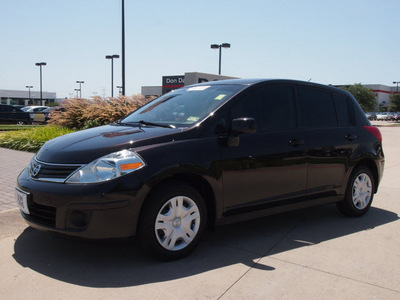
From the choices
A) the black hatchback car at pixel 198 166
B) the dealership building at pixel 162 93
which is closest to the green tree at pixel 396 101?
the dealership building at pixel 162 93

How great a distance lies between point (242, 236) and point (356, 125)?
2.28 m

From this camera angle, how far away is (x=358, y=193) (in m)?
5.41

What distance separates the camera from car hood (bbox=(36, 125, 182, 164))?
3549 mm

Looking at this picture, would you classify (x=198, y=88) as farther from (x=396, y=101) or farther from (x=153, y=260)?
(x=396, y=101)

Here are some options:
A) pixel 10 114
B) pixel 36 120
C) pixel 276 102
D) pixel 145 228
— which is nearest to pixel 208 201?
pixel 145 228

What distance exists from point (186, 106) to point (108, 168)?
135 cm

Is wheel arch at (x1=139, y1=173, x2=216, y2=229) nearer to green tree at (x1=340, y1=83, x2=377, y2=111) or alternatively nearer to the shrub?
the shrub

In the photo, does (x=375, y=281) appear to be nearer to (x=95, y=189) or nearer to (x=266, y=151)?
(x=266, y=151)

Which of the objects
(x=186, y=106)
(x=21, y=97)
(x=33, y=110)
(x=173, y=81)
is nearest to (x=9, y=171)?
(x=186, y=106)

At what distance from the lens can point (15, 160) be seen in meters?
9.16

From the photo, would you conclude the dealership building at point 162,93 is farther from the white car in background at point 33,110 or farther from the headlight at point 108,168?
the headlight at point 108,168

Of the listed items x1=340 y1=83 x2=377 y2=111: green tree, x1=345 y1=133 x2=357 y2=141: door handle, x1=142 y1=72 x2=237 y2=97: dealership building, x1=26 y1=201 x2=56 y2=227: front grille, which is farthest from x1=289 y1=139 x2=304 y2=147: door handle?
x1=340 y1=83 x2=377 y2=111: green tree

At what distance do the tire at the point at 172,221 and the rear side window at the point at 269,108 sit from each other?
3.39 ft

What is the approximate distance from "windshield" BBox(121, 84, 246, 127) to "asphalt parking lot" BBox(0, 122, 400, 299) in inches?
52.4
